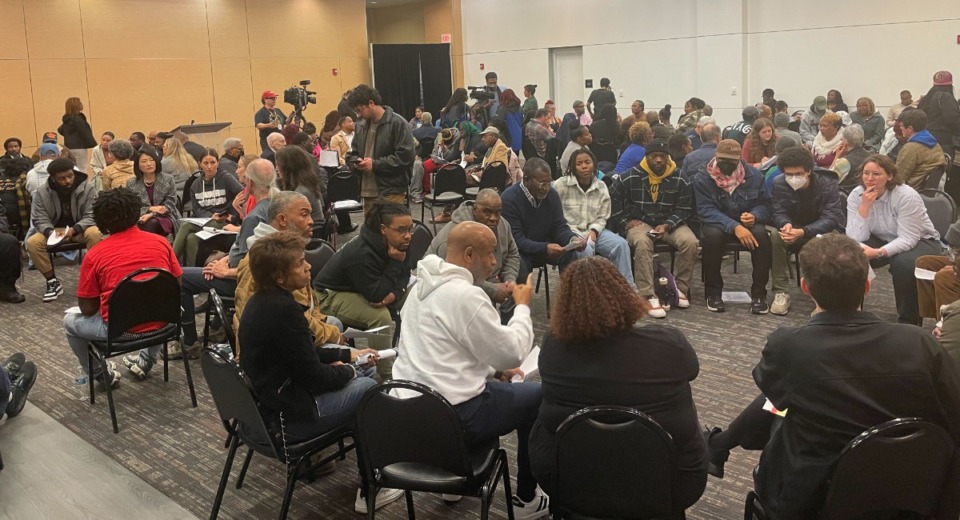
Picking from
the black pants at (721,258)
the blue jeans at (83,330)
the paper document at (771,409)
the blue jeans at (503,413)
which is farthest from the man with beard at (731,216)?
the blue jeans at (83,330)

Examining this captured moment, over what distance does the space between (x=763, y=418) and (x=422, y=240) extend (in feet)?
9.02

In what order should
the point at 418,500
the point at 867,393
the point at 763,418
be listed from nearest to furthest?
the point at 867,393 → the point at 763,418 → the point at 418,500

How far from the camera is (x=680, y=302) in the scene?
19.3 ft

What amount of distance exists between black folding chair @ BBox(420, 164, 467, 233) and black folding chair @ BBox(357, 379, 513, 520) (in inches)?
228

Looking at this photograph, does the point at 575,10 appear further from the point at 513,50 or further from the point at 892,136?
the point at 892,136

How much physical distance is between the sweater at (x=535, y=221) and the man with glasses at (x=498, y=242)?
1.15ft

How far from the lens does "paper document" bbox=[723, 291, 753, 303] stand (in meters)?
5.98

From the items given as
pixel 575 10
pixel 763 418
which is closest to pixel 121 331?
pixel 763 418

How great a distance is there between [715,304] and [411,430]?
379cm

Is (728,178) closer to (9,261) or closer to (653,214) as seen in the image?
(653,214)

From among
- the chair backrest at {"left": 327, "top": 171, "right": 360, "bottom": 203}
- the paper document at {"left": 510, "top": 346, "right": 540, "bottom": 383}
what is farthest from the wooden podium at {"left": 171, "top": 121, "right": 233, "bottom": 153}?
the paper document at {"left": 510, "top": 346, "right": 540, "bottom": 383}

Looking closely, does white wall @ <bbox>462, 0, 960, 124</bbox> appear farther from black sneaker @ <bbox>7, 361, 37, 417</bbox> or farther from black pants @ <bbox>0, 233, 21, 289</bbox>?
black sneaker @ <bbox>7, 361, 37, 417</bbox>

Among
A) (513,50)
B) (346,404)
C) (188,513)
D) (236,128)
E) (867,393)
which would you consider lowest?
(188,513)

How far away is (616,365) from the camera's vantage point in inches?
91.7
